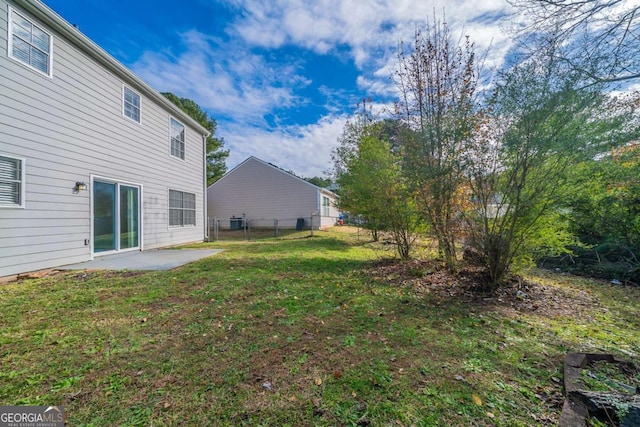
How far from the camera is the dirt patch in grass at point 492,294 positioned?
155 inches

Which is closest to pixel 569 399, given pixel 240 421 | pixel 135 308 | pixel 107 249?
pixel 240 421

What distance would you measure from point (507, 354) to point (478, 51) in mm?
4960

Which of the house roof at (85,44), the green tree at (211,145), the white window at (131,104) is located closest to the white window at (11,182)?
the house roof at (85,44)

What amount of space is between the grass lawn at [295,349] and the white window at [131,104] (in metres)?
5.14

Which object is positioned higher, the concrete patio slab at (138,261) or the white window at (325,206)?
the white window at (325,206)

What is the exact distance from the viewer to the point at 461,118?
4.59m

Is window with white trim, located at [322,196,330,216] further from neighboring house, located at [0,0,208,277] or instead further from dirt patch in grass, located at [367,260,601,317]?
dirt patch in grass, located at [367,260,601,317]

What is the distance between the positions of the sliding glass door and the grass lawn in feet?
7.11

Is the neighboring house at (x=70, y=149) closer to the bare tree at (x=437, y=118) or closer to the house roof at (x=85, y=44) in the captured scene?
the house roof at (x=85, y=44)

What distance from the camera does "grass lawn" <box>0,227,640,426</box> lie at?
1788mm

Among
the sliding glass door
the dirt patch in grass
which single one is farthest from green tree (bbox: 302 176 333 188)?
the dirt patch in grass

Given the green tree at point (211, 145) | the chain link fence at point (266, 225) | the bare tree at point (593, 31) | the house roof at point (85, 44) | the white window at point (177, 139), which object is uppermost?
the green tree at point (211, 145)

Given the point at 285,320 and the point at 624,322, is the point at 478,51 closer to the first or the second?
the point at 624,322

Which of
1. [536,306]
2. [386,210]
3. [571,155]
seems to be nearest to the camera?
[571,155]
